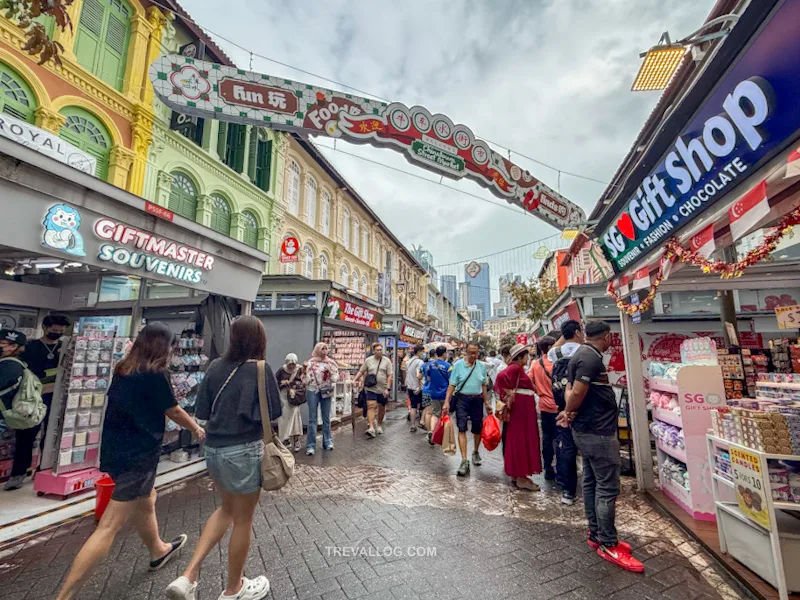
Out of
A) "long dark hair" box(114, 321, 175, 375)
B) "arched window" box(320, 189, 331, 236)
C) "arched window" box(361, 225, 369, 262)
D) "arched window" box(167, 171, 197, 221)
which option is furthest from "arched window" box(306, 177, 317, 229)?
"long dark hair" box(114, 321, 175, 375)

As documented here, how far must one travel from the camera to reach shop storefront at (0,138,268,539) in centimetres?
348

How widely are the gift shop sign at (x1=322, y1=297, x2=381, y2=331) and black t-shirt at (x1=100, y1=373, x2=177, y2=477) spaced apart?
276 inches

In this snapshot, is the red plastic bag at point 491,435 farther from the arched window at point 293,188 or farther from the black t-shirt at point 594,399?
the arched window at point 293,188

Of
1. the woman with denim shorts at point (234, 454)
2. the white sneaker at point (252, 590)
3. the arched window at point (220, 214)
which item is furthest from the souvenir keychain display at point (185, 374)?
the arched window at point (220, 214)

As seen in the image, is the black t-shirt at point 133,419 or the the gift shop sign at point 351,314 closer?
the black t-shirt at point 133,419

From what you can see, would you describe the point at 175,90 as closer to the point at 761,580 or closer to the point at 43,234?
the point at 43,234

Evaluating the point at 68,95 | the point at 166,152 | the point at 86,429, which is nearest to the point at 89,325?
the point at 86,429

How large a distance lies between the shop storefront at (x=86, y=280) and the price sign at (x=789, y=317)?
7.52m

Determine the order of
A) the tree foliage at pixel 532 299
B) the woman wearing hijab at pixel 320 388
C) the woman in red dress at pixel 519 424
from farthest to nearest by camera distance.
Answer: the tree foliage at pixel 532 299 → the woman wearing hijab at pixel 320 388 → the woman in red dress at pixel 519 424

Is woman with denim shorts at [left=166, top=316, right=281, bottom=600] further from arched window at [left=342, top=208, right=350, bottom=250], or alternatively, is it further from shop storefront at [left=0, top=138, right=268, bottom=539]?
arched window at [left=342, top=208, right=350, bottom=250]

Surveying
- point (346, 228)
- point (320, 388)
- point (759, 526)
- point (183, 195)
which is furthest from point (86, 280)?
point (346, 228)

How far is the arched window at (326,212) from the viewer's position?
1932 centimetres

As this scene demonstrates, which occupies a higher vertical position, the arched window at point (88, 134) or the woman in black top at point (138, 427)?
the arched window at point (88, 134)

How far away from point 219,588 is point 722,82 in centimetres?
485
